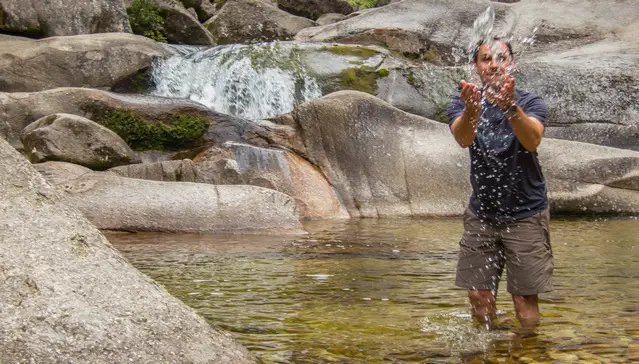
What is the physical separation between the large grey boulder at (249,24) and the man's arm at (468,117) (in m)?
20.7

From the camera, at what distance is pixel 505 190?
15.7 ft

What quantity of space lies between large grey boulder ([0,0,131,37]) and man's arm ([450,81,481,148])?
674 inches

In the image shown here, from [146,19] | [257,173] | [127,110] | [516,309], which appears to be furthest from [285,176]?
[146,19]

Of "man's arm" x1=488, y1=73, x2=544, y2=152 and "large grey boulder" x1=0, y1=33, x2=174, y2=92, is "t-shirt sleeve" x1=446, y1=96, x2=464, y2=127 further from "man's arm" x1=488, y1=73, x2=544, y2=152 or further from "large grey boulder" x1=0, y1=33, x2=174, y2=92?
"large grey boulder" x1=0, y1=33, x2=174, y2=92

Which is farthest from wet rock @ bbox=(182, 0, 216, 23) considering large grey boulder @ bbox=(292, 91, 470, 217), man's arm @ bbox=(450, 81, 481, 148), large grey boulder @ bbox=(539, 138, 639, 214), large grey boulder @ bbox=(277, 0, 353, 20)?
man's arm @ bbox=(450, 81, 481, 148)

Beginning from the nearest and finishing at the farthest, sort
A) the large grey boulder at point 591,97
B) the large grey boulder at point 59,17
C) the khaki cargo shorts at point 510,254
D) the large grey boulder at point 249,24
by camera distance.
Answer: the khaki cargo shorts at point 510,254 → the large grey boulder at point 591,97 → the large grey boulder at point 59,17 → the large grey boulder at point 249,24

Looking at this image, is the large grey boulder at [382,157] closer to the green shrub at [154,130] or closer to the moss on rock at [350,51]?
Result: the green shrub at [154,130]

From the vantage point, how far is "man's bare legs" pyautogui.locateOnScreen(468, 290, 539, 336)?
4898 mm

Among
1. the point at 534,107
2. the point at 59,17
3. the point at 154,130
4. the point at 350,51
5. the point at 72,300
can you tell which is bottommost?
the point at 154,130

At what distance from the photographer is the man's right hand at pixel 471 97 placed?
14.6 ft

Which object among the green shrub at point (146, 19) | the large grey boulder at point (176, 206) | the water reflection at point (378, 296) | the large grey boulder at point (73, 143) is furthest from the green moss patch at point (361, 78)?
the water reflection at point (378, 296)

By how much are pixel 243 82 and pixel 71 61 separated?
357 cm

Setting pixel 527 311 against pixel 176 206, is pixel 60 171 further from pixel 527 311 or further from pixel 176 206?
pixel 527 311

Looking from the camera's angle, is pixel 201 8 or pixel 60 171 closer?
pixel 60 171
